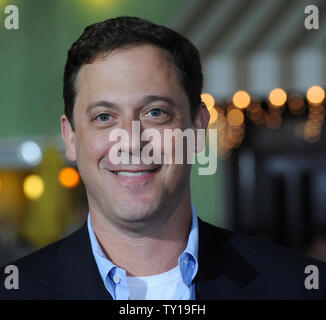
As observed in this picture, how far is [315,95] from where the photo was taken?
130 inches

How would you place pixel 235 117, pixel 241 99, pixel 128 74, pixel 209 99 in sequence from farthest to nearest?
pixel 235 117 < pixel 241 99 < pixel 209 99 < pixel 128 74

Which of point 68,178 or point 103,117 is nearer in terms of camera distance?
point 103,117

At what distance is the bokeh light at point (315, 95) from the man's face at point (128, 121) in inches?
96.0

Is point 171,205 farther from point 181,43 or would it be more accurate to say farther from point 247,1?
point 247,1

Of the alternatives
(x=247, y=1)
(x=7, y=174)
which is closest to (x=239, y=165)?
(x=247, y=1)

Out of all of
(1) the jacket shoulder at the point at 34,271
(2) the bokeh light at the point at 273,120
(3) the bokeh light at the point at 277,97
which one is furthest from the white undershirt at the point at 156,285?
(2) the bokeh light at the point at 273,120

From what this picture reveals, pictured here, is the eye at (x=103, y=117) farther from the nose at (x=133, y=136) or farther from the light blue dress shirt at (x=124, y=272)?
the light blue dress shirt at (x=124, y=272)

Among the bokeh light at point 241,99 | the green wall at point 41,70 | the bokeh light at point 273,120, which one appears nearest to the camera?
the bokeh light at point 241,99

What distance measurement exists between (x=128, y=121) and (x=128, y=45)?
0.10m

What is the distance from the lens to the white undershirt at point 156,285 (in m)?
0.86

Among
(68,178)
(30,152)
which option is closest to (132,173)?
(68,178)

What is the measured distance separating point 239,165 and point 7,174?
1250 mm

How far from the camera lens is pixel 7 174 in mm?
3375

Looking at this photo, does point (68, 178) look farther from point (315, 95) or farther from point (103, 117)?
point (103, 117)
